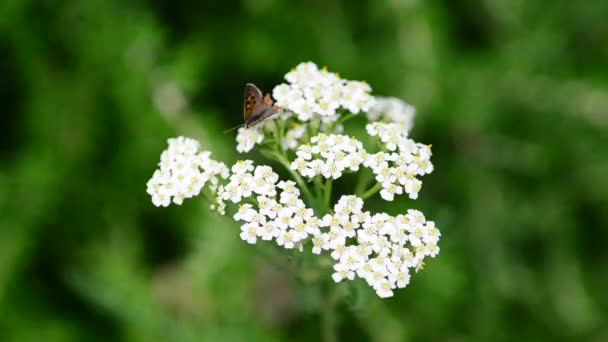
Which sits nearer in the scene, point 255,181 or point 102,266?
point 255,181

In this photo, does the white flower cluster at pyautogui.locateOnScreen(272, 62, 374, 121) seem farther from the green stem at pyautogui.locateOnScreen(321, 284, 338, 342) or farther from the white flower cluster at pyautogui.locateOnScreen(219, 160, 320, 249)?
the green stem at pyautogui.locateOnScreen(321, 284, 338, 342)

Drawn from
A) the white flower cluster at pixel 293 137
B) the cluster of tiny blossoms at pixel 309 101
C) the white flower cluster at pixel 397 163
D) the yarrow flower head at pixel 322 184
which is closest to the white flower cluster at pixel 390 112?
the yarrow flower head at pixel 322 184

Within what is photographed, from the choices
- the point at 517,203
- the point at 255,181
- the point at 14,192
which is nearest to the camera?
the point at 255,181

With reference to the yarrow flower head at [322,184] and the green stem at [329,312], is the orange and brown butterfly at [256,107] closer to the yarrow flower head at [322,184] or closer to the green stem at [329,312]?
the yarrow flower head at [322,184]

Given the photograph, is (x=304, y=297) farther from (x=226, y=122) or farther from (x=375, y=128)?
(x=226, y=122)

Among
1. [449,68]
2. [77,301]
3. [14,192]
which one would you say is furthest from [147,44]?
[449,68]

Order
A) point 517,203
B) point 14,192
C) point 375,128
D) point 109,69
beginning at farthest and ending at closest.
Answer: point 517,203 < point 109,69 < point 14,192 < point 375,128

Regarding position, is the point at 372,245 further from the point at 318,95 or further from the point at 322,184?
the point at 318,95
